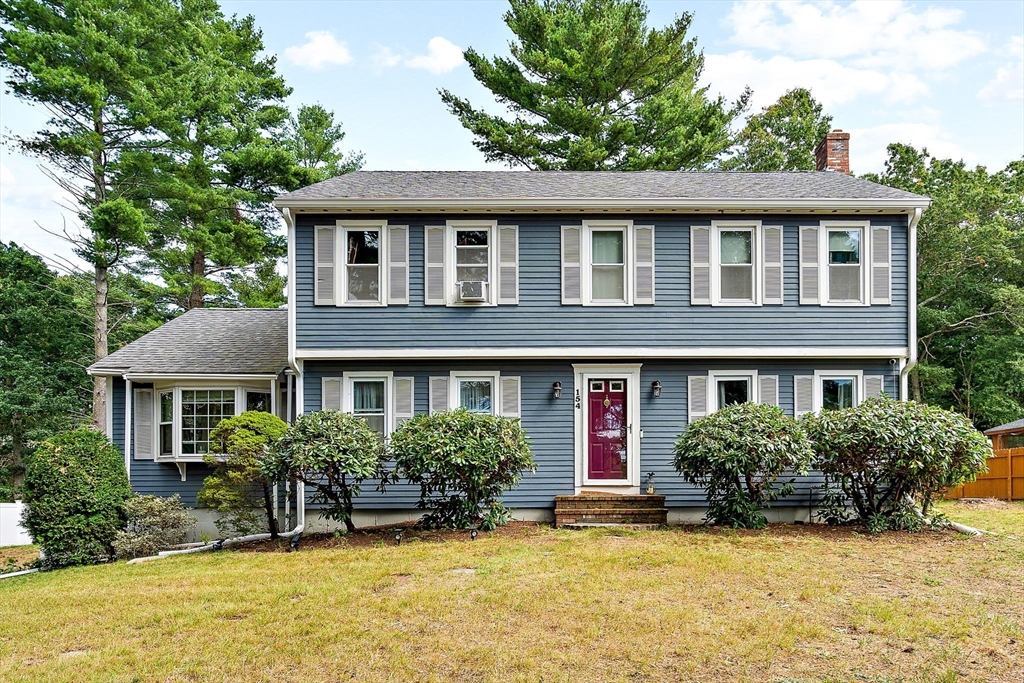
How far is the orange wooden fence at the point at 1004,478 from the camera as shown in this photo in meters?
16.0

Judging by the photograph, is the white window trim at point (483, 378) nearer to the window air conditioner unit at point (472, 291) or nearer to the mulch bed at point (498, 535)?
the window air conditioner unit at point (472, 291)

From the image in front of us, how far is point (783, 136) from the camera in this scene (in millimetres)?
27219

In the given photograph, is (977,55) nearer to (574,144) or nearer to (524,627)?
(574,144)

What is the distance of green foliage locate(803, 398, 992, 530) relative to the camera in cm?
988

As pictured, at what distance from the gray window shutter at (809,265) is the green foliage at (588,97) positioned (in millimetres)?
10117

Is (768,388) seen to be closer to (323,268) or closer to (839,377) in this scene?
(839,377)

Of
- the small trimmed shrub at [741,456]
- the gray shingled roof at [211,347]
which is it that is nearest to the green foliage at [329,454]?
the gray shingled roof at [211,347]

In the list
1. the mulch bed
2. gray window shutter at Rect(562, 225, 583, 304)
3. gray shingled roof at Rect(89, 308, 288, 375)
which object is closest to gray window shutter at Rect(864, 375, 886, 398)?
the mulch bed

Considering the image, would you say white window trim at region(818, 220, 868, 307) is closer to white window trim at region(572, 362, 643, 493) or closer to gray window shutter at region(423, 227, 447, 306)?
white window trim at region(572, 362, 643, 493)

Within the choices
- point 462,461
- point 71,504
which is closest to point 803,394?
point 462,461

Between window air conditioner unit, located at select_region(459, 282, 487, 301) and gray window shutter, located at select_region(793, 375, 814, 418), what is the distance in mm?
5685

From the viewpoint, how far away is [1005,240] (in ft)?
75.5

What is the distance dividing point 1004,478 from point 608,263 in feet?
40.6

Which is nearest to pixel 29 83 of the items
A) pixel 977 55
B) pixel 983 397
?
pixel 977 55
